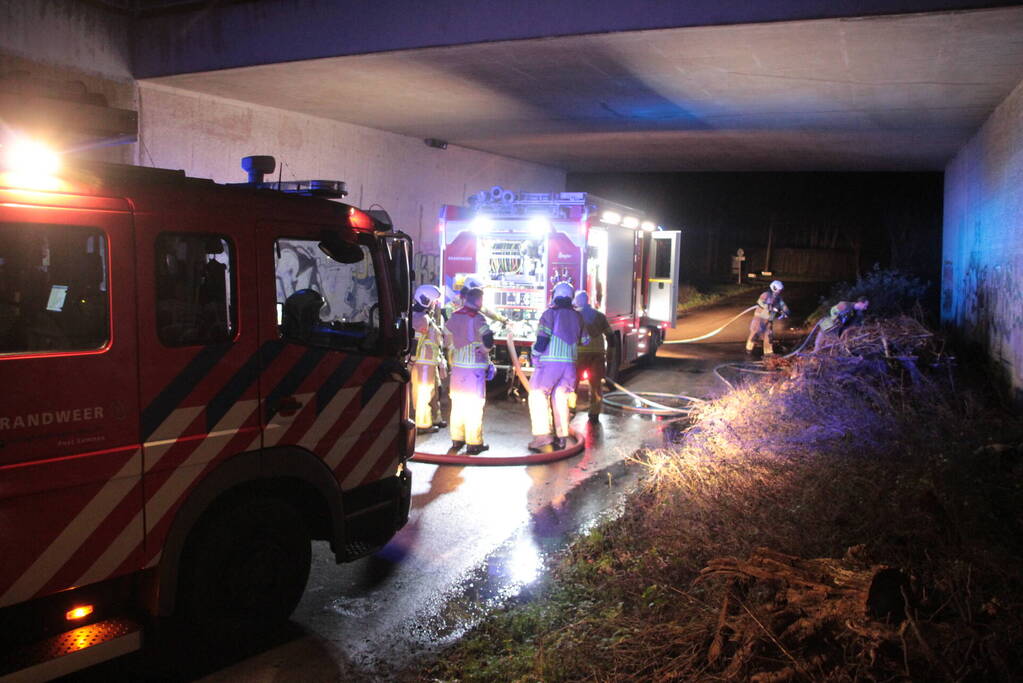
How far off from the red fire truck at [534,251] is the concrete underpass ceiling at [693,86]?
1.52 metres

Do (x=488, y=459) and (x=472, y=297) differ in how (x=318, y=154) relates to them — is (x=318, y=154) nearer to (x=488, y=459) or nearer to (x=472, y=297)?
(x=472, y=297)

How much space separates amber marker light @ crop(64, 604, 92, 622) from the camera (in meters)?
3.44

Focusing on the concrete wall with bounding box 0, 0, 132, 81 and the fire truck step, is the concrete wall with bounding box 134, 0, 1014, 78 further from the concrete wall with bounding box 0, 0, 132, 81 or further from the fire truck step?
the fire truck step

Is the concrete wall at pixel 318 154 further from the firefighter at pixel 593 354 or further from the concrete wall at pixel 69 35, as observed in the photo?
the firefighter at pixel 593 354

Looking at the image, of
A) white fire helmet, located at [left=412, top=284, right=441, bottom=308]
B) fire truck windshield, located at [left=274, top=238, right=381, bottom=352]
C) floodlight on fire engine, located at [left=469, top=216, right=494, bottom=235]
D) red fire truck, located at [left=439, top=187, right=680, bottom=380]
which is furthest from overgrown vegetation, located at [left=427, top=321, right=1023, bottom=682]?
floodlight on fire engine, located at [left=469, top=216, right=494, bottom=235]

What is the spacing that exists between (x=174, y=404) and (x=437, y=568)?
2337 millimetres

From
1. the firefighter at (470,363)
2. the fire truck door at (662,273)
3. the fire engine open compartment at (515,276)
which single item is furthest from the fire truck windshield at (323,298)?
the fire truck door at (662,273)

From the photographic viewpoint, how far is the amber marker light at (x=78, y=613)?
3.44 meters

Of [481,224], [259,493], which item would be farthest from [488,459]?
[481,224]

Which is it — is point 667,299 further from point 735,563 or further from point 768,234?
point 768,234

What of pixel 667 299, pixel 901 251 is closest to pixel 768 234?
pixel 901 251

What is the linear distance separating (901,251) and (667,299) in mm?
23997

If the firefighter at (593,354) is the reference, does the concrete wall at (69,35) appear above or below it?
above

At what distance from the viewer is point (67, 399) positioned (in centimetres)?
330
